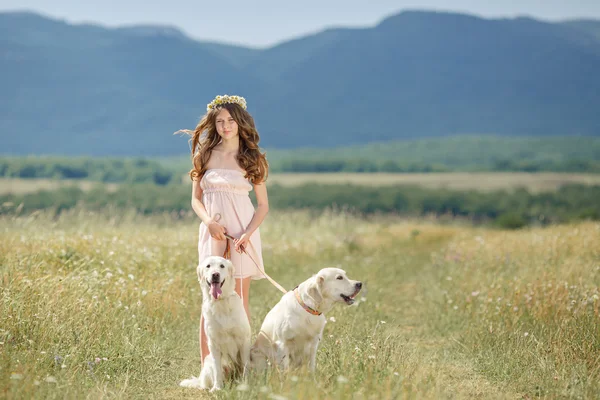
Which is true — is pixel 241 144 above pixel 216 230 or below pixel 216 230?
above

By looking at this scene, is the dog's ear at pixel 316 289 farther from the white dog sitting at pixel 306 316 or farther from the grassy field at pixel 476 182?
the grassy field at pixel 476 182

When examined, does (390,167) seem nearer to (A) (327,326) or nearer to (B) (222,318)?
(A) (327,326)

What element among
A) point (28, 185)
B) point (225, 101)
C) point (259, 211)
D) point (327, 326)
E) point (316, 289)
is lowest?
point (28, 185)

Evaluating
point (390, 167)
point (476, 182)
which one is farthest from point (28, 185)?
point (390, 167)

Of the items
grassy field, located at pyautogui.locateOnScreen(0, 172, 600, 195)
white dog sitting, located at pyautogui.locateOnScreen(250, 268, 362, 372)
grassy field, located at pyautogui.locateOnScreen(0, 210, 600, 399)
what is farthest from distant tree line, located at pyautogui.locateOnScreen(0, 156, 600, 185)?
white dog sitting, located at pyautogui.locateOnScreen(250, 268, 362, 372)

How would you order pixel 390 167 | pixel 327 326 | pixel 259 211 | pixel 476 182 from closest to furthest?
pixel 259 211
pixel 327 326
pixel 476 182
pixel 390 167

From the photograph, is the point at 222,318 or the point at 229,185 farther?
the point at 229,185

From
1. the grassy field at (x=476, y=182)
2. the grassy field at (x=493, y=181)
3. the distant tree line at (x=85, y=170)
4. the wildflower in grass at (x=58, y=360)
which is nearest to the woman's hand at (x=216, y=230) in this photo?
the wildflower in grass at (x=58, y=360)

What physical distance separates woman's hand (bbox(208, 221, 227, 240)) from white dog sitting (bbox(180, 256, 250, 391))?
642 mm

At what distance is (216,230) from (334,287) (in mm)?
1189

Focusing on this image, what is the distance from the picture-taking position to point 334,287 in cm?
518

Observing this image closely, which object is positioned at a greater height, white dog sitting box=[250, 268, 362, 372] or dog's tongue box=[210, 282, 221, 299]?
dog's tongue box=[210, 282, 221, 299]

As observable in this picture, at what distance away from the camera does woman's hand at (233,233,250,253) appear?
5.82 meters

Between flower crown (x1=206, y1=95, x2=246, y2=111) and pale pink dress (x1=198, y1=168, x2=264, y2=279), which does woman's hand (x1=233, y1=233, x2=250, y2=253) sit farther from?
flower crown (x1=206, y1=95, x2=246, y2=111)
